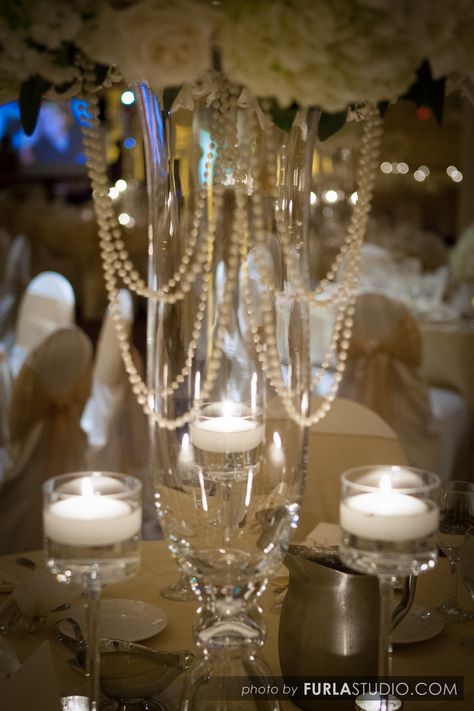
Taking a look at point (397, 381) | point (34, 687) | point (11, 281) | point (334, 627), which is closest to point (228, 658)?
point (334, 627)

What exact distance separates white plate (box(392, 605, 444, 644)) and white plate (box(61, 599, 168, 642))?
354 millimetres

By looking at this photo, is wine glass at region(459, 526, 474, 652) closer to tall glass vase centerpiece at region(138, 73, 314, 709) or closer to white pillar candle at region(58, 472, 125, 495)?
tall glass vase centerpiece at region(138, 73, 314, 709)

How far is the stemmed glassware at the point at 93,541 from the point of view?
37.3 inches

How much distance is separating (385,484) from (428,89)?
0.49 m

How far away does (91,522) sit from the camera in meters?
0.95

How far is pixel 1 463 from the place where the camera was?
10.5 ft

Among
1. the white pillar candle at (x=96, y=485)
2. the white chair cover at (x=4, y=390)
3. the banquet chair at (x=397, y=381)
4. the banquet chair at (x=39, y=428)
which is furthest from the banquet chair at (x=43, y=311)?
the white pillar candle at (x=96, y=485)

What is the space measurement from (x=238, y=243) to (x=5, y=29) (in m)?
0.37

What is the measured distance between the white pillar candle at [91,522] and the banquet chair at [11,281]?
506cm

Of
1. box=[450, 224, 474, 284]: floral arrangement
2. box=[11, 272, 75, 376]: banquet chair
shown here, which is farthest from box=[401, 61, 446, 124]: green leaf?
box=[450, 224, 474, 284]: floral arrangement

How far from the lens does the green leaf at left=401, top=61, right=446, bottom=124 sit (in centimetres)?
112

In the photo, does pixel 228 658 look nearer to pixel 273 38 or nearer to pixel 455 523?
pixel 455 523

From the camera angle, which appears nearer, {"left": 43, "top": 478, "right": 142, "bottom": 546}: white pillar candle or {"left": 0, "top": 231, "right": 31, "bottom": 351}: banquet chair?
{"left": 43, "top": 478, "right": 142, "bottom": 546}: white pillar candle

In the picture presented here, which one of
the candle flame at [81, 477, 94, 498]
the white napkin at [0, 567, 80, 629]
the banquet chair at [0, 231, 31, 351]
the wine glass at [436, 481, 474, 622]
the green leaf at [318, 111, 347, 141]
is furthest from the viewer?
the banquet chair at [0, 231, 31, 351]
